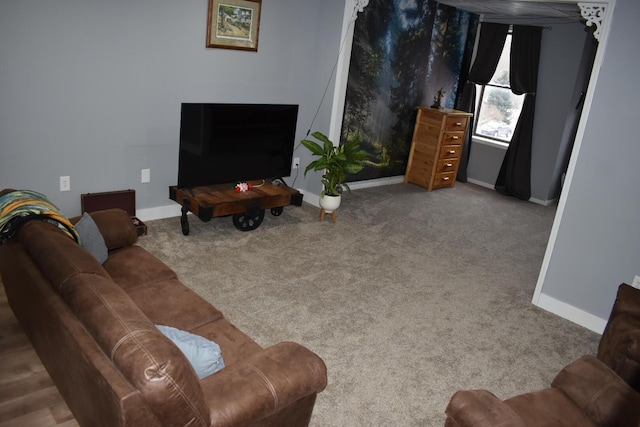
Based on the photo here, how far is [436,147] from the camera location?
21.6ft

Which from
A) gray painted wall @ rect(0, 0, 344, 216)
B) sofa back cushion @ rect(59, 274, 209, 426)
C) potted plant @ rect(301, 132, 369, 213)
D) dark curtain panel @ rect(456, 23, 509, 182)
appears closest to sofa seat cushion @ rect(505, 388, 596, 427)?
sofa back cushion @ rect(59, 274, 209, 426)

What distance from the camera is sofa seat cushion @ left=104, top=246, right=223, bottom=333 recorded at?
245 centimetres

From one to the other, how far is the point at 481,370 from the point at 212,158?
106 inches

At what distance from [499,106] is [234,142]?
170 inches

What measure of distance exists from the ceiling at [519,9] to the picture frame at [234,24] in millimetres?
2486

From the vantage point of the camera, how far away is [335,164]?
490 cm

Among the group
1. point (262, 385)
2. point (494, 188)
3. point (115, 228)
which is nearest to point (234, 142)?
point (115, 228)

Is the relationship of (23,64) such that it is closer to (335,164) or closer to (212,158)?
(212,158)

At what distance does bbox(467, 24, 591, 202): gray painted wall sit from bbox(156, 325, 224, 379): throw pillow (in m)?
5.92

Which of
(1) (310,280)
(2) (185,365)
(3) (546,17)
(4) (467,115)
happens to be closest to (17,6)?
(1) (310,280)

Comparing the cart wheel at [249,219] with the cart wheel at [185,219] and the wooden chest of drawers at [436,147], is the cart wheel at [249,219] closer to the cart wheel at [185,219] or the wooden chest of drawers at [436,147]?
the cart wheel at [185,219]

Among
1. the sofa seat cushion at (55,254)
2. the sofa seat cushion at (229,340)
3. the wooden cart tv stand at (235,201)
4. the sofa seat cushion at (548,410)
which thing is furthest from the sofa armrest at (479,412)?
the wooden cart tv stand at (235,201)

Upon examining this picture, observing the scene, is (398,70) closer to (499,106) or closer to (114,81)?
(499,106)

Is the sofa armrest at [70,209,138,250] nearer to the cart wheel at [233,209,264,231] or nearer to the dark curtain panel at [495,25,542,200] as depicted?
the cart wheel at [233,209,264,231]
